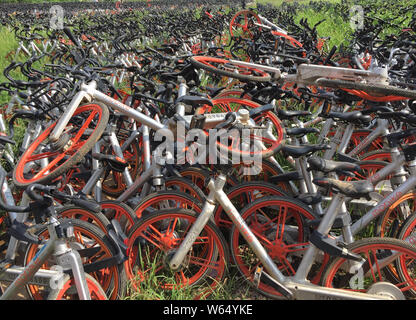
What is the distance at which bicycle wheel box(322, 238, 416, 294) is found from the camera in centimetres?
208

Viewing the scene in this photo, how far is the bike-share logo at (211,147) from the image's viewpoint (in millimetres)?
2211

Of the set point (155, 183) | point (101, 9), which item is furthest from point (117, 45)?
point (101, 9)

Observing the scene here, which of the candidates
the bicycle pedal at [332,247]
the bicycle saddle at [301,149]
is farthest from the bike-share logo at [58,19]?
the bicycle pedal at [332,247]

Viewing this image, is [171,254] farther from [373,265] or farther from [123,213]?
[373,265]

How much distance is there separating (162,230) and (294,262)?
3.94 feet

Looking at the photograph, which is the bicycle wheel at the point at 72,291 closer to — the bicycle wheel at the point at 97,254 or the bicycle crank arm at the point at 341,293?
the bicycle wheel at the point at 97,254

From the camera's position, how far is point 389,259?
7.30ft

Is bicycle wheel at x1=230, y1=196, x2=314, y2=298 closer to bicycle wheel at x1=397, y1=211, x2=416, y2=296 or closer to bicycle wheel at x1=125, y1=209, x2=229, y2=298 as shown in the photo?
bicycle wheel at x1=125, y1=209, x2=229, y2=298

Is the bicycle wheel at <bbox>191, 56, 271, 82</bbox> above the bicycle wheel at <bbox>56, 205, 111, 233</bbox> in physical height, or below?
above

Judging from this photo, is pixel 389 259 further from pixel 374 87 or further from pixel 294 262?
pixel 374 87

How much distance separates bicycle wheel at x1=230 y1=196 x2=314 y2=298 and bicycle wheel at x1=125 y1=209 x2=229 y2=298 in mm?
168

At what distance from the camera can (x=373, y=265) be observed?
7.59ft

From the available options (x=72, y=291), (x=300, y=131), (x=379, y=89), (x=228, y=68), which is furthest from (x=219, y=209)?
(x=228, y=68)
